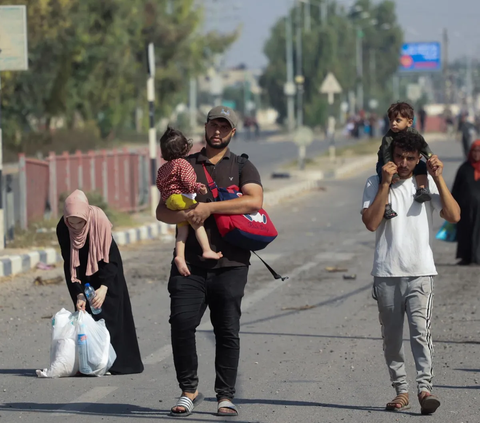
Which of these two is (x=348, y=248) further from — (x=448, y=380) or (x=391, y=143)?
(x=391, y=143)

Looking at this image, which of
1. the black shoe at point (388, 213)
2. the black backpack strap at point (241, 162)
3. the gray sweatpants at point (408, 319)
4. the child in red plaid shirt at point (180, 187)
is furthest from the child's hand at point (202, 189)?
the gray sweatpants at point (408, 319)

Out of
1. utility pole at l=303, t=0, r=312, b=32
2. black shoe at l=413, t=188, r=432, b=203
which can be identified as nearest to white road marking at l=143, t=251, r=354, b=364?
black shoe at l=413, t=188, r=432, b=203

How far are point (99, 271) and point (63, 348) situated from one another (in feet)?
1.83

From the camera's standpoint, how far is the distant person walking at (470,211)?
1357cm

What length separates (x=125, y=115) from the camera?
45.6 m

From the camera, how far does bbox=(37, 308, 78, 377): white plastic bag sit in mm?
7344

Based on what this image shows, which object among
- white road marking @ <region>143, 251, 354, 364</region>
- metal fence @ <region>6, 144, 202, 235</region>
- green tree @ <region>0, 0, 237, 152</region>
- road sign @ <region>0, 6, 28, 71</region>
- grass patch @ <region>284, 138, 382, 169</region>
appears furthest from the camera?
grass patch @ <region>284, 138, 382, 169</region>

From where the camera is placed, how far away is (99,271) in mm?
7449

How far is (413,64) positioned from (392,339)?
94.7 metres

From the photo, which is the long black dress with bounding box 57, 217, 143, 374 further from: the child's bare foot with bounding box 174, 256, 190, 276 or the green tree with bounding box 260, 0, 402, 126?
the green tree with bounding box 260, 0, 402, 126

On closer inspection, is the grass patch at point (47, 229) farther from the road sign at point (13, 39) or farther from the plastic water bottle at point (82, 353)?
the plastic water bottle at point (82, 353)

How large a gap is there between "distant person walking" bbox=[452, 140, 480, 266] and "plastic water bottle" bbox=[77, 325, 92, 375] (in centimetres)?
724

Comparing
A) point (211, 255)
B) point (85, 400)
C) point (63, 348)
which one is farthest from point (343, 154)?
point (211, 255)

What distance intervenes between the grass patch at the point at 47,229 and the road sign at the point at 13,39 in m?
2.35
